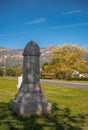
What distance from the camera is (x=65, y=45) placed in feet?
230

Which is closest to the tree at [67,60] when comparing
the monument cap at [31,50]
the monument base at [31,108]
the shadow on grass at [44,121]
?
the monument cap at [31,50]

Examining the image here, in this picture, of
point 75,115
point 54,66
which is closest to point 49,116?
point 75,115

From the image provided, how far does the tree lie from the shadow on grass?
5593cm

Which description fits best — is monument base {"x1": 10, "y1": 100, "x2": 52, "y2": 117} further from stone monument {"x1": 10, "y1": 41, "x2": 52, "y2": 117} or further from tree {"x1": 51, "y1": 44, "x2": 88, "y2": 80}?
tree {"x1": 51, "y1": 44, "x2": 88, "y2": 80}

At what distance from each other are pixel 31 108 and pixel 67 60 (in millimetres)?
57535

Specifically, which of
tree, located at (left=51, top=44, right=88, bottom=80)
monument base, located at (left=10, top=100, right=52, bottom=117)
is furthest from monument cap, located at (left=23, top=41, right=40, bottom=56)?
tree, located at (left=51, top=44, right=88, bottom=80)

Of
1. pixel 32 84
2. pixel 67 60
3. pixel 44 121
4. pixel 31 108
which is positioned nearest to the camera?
pixel 44 121

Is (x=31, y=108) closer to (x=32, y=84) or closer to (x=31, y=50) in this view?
(x=32, y=84)

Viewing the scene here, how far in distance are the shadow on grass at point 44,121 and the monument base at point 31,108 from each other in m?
0.21

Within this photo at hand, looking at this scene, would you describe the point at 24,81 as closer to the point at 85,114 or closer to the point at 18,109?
the point at 18,109

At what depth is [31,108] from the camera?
10.3 meters

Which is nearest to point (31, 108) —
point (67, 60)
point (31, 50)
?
point (31, 50)

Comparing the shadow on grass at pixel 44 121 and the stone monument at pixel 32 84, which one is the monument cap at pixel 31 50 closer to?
the stone monument at pixel 32 84

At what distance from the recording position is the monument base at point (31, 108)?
1016 centimetres
